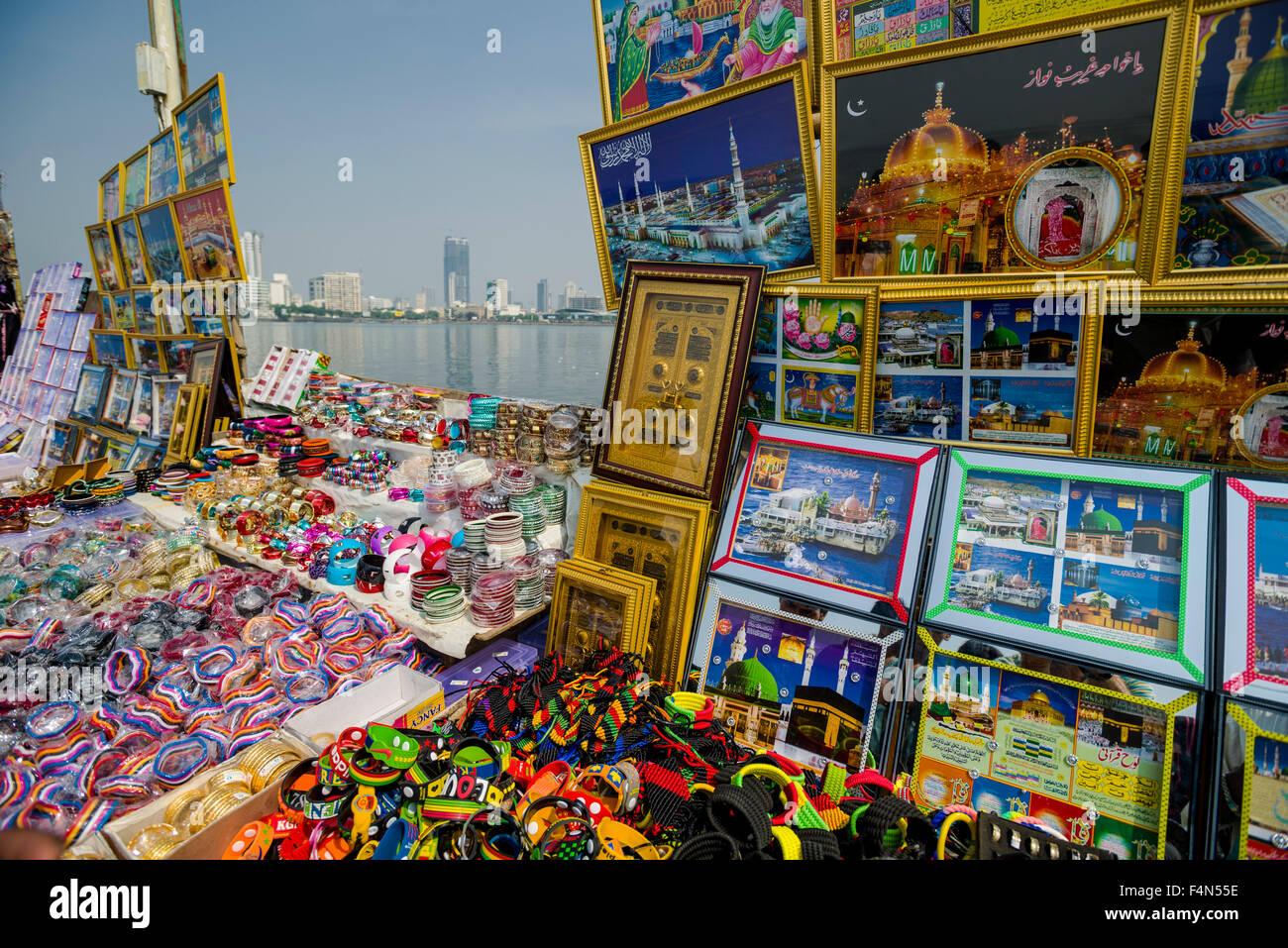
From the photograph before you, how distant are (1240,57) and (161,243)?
24.2 ft

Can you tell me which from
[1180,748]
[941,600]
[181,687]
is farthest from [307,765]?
[1180,748]

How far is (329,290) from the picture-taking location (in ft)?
57.3

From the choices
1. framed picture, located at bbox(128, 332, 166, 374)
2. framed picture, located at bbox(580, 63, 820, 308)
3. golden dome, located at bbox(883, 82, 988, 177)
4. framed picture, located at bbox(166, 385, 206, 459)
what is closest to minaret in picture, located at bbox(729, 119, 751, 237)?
framed picture, located at bbox(580, 63, 820, 308)

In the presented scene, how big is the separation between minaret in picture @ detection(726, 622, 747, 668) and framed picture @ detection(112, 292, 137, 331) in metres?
7.26

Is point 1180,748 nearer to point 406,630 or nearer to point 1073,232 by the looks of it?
point 1073,232

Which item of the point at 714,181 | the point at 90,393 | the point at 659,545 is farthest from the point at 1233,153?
the point at 90,393

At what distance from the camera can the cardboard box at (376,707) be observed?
2.27 m

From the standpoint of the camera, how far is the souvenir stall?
5.36 feet

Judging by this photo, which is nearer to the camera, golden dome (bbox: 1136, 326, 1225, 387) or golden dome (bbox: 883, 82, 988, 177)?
golden dome (bbox: 1136, 326, 1225, 387)

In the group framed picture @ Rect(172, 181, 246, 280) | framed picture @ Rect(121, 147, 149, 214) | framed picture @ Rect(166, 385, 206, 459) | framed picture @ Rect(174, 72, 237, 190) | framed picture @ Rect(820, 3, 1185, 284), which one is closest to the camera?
framed picture @ Rect(820, 3, 1185, 284)

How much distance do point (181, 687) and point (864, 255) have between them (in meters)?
3.24

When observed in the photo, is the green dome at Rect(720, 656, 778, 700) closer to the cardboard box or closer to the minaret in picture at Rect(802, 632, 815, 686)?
the minaret in picture at Rect(802, 632, 815, 686)

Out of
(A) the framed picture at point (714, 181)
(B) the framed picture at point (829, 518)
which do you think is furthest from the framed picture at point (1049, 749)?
(A) the framed picture at point (714, 181)

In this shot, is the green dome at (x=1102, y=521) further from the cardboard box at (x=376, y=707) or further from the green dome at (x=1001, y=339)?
the cardboard box at (x=376, y=707)
